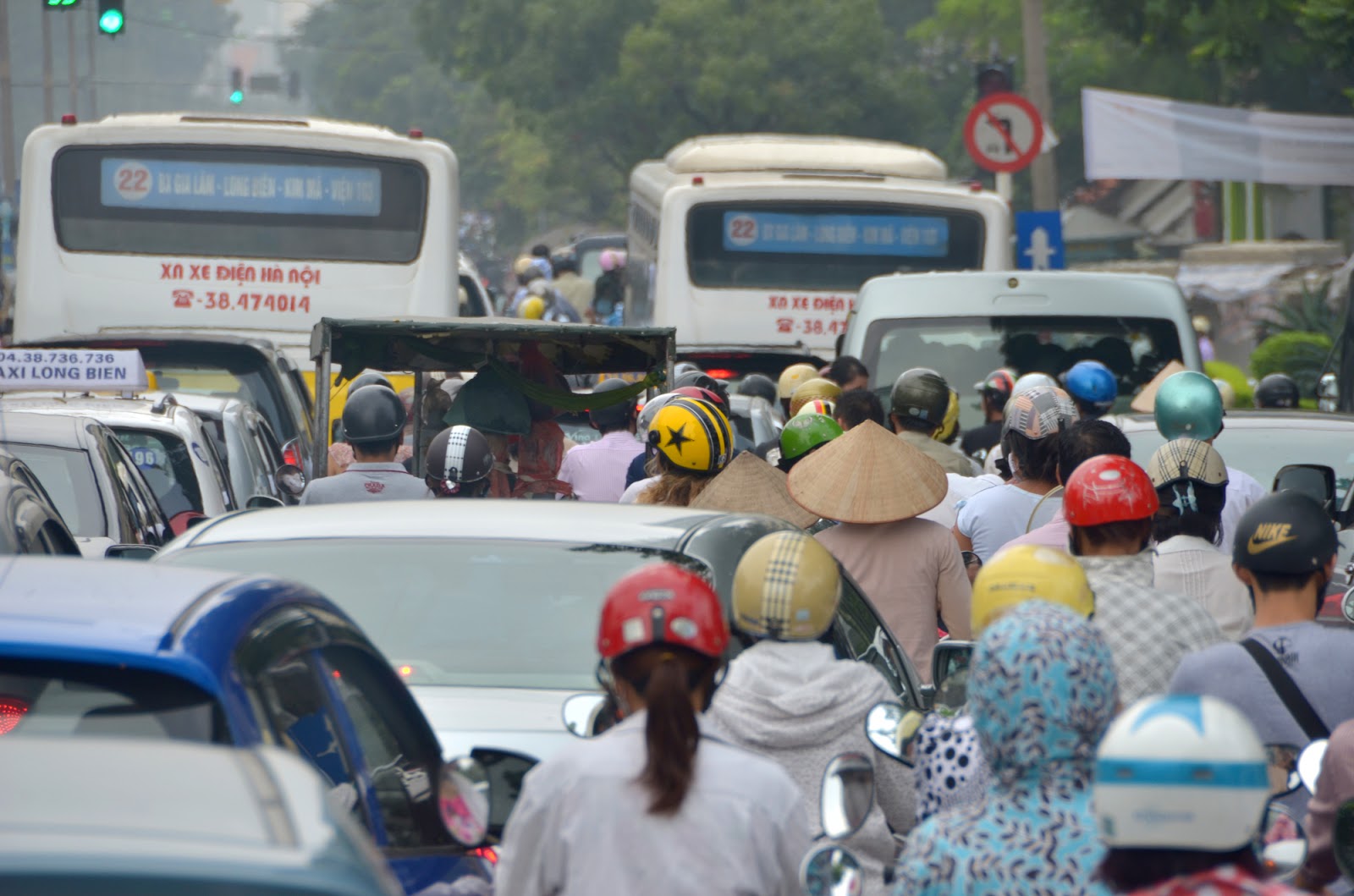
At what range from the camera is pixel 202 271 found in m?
16.8

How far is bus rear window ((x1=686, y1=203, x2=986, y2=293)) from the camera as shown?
765 inches

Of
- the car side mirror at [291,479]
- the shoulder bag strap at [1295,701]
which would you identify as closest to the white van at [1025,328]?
the car side mirror at [291,479]

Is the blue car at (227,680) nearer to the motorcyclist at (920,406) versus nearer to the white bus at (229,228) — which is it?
the motorcyclist at (920,406)

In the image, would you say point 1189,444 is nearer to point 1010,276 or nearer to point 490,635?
point 490,635

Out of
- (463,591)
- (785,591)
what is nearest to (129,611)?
(785,591)

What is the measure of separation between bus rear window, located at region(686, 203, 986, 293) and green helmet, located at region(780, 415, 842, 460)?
36.2ft

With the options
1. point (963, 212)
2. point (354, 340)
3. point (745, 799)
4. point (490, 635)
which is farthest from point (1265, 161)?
point (745, 799)

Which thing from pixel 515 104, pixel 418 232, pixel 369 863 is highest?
pixel 515 104

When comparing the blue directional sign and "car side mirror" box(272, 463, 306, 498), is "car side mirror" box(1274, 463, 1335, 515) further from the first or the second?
the blue directional sign

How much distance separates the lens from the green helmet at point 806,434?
8.34 metres

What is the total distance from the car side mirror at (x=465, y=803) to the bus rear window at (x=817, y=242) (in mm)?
15431

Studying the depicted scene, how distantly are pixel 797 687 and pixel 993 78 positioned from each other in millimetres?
15760

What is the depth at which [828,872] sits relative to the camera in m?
3.43

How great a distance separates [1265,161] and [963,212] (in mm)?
3105
